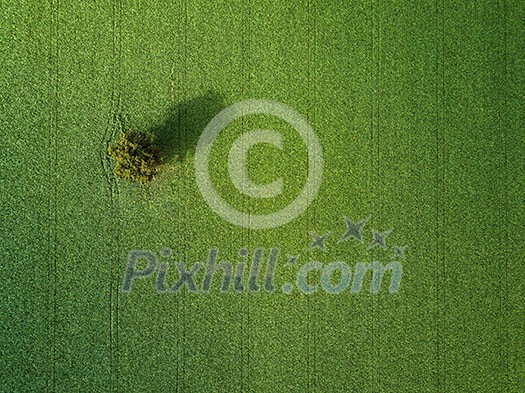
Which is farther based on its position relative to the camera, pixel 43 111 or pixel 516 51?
pixel 516 51

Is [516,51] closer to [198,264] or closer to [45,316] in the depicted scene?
[198,264]

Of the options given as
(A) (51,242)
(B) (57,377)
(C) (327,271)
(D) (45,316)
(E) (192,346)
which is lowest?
(B) (57,377)

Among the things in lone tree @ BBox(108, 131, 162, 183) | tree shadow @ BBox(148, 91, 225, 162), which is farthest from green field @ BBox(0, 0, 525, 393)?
lone tree @ BBox(108, 131, 162, 183)

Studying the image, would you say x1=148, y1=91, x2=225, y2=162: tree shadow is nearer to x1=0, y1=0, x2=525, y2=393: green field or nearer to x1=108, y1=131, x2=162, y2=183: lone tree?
x1=0, y1=0, x2=525, y2=393: green field

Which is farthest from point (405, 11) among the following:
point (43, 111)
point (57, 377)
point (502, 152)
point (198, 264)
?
point (57, 377)

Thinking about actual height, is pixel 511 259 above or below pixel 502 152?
below
